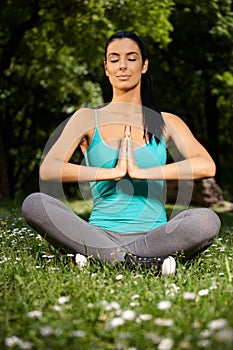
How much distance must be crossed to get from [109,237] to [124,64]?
1315 mm

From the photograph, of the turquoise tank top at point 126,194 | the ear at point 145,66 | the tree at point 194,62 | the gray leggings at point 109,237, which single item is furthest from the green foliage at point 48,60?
the gray leggings at point 109,237

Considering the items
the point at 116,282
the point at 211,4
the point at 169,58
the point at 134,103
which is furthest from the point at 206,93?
the point at 116,282

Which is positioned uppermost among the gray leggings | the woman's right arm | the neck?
the neck

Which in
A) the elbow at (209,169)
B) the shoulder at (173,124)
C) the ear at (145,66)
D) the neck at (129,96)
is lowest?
the elbow at (209,169)

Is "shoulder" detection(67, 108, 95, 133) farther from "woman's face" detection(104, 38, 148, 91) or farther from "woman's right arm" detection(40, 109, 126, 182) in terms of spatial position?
"woman's face" detection(104, 38, 148, 91)

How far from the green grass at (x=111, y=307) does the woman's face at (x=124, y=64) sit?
1389 millimetres

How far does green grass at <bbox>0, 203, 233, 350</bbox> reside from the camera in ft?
8.27

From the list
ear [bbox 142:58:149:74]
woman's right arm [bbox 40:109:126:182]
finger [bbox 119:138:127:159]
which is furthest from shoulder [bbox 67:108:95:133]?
ear [bbox 142:58:149:74]

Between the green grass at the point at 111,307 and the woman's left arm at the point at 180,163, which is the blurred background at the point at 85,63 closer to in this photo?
the woman's left arm at the point at 180,163

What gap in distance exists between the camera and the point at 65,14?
1269cm

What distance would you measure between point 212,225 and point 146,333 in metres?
1.67

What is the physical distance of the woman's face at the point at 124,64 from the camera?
451 cm

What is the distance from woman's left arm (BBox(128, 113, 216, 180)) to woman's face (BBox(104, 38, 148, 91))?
1.28 feet

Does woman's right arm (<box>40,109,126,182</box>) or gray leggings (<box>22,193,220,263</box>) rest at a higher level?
woman's right arm (<box>40,109,126,182</box>)
